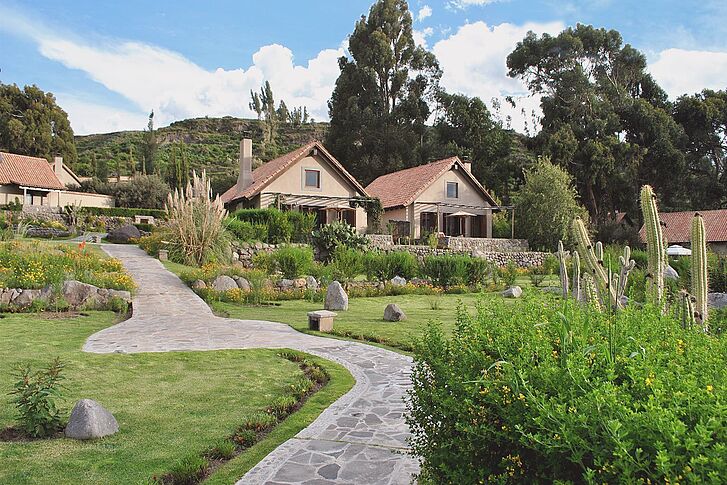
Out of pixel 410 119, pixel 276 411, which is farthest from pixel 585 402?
pixel 410 119

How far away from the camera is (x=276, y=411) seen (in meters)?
5.62

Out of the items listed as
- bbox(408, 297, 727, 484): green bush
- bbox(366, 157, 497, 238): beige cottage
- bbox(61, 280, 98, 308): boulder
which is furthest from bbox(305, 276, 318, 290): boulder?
bbox(366, 157, 497, 238): beige cottage

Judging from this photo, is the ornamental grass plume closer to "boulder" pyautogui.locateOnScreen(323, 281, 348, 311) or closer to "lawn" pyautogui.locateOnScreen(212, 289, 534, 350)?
"lawn" pyautogui.locateOnScreen(212, 289, 534, 350)

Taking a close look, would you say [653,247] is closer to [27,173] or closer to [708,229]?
[708,229]

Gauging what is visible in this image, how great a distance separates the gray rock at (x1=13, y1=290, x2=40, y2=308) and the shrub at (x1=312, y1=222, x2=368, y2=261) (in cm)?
1222

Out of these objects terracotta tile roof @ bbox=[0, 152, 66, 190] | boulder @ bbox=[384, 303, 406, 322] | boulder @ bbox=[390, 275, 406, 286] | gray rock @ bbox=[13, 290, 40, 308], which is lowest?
boulder @ bbox=[384, 303, 406, 322]

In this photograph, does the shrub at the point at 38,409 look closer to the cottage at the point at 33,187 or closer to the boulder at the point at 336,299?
the boulder at the point at 336,299

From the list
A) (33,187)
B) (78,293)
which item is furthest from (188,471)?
(33,187)

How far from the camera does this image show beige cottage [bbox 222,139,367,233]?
103 feet

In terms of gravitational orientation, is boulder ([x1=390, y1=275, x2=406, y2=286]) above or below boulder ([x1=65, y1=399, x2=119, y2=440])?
above

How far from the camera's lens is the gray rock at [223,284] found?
15596mm

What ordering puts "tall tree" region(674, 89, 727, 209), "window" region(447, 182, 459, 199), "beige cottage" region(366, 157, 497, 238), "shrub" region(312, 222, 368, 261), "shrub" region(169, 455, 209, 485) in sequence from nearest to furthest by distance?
"shrub" region(169, 455, 209, 485), "shrub" region(312, 222, 368, 261), "beige cottage" region(366, 157, 497, 238), "window" region(447, 182, 459, 199), "tall tree" region(674, 89, 727, 209)

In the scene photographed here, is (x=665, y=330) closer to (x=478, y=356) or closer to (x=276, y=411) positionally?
(x=478, y=356)

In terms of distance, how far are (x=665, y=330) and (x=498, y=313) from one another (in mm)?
1022
